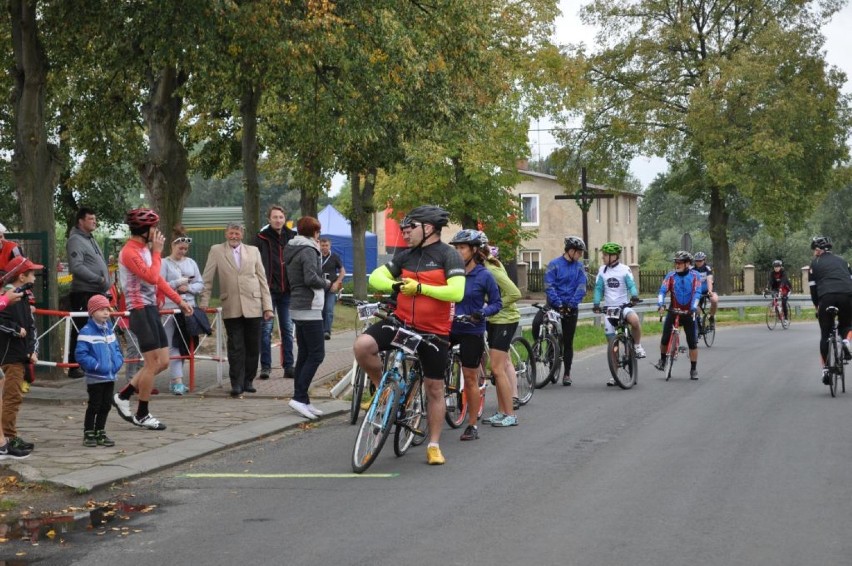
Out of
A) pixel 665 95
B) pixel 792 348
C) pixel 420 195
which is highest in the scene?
pixel 665 95

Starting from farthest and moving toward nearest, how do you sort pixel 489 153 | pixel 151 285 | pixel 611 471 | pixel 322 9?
pixel 489 153
pixel 322 9
pixel 151 285
pixel 611 471

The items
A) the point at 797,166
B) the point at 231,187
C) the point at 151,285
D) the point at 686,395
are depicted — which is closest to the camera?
the point at 151,285

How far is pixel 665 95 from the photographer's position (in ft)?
167

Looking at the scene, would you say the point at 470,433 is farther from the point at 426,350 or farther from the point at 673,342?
the point at 673,342

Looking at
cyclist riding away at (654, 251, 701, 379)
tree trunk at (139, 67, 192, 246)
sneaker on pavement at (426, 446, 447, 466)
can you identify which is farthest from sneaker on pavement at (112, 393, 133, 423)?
tree trunk at (139, 67, 192, 246)

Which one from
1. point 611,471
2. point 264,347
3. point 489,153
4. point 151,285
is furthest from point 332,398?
point 489,153

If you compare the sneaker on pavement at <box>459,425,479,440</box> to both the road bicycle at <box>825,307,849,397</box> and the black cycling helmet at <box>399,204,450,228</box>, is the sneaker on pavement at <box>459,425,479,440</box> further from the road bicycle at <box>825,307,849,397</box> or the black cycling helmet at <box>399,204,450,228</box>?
the road bicycle at <box>825,307,849,397</box>

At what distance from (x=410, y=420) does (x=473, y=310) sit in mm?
1855

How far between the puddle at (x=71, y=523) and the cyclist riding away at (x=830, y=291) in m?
9.37

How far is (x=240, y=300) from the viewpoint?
1342 cm

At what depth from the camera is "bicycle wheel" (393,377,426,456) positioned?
931 centimetres

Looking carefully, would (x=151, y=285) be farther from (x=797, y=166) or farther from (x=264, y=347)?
(x=797, y=166)

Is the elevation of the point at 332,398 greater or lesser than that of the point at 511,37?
lesser

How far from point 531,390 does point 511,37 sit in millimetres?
34425
